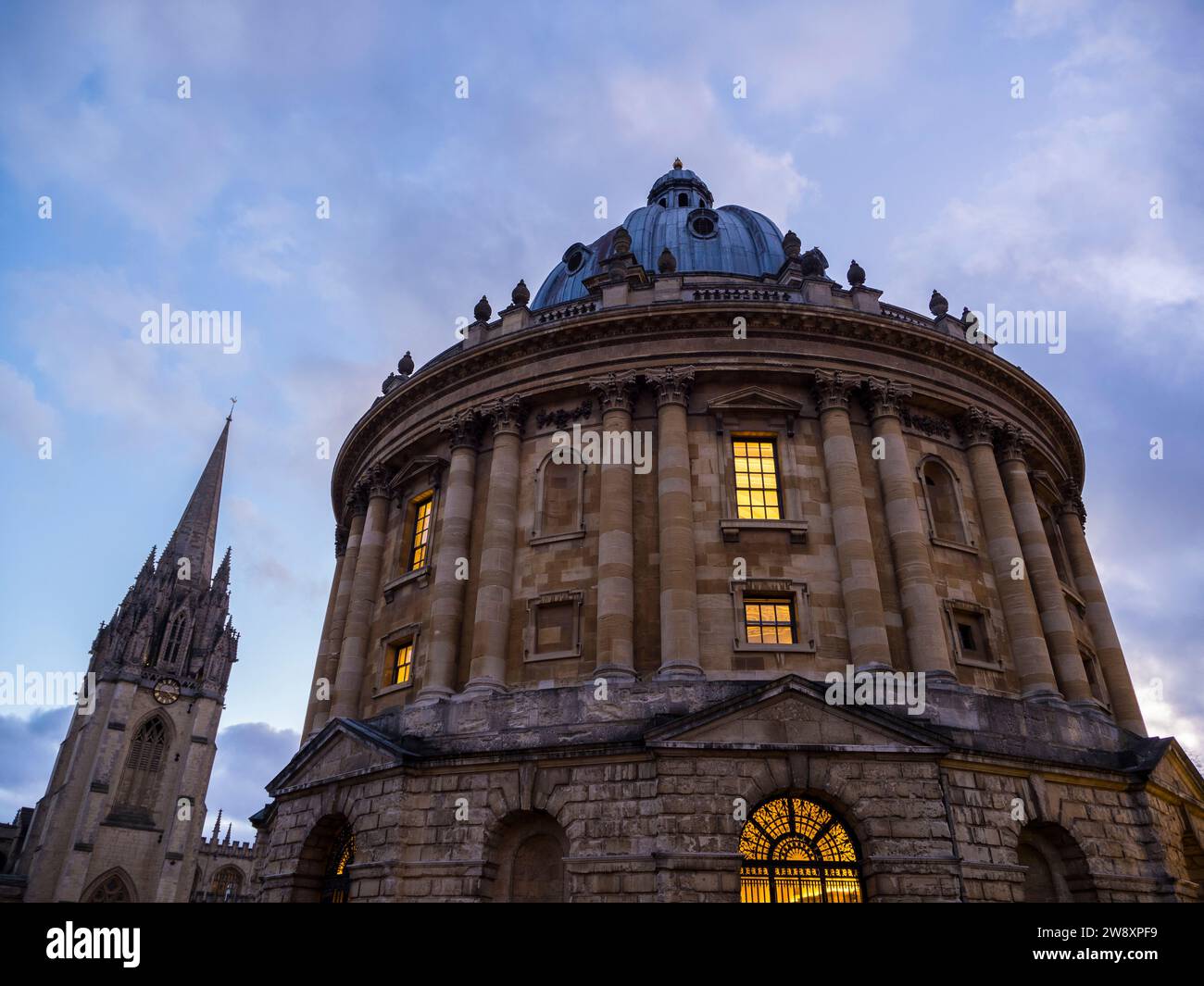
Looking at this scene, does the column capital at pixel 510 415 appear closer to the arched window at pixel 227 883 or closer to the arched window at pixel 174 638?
the arched window at pixel 174 638

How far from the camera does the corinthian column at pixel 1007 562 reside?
22.9 m

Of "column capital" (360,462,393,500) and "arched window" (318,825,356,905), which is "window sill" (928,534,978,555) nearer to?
"arched window" (318,825,356,905)

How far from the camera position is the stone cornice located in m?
25.4

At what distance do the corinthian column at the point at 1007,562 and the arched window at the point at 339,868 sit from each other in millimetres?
19116

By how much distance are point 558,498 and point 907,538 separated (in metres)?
10.4

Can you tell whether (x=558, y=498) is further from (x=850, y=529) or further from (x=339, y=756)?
(x=339, y=756)

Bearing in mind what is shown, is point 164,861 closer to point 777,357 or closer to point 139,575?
point 139,575

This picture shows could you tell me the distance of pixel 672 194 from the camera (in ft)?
142

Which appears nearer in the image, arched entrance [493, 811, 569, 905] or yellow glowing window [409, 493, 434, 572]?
arched entrance [493, 811, 569, 905]

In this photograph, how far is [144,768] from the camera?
2940 inches

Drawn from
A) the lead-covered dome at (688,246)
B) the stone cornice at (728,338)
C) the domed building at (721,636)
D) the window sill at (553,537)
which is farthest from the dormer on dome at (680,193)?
the window sill at (553,537)

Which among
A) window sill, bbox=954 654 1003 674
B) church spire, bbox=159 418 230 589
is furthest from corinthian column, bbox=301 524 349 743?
church spire, bbox=159 418 230 589

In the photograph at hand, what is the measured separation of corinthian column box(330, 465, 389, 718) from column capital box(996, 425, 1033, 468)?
865 inches

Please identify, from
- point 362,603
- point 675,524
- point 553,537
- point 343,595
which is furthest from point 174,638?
point 675,524
